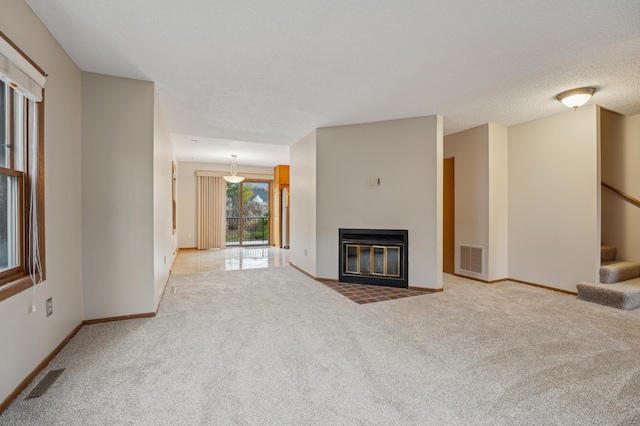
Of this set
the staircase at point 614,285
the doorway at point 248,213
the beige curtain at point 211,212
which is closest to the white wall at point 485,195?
the staircase at point 614,285

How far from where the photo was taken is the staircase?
10.9ft

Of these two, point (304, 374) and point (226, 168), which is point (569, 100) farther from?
point (226, 168)

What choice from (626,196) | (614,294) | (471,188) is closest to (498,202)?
(471,188)

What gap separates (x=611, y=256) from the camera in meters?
4.16

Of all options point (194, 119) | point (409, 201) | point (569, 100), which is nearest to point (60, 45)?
point (194, 119)

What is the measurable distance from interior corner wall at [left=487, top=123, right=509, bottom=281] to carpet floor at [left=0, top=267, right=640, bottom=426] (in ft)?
4.05

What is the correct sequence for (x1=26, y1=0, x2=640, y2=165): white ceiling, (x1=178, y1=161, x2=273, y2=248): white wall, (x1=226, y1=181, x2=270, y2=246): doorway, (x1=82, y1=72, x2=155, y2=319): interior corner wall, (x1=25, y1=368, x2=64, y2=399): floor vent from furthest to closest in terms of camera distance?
(x1=226, y1=181, x2=270, y2=246): doorway < (x1=178, y1=161, x2=273, y2=248): white wall < (x1=82, y1=72, x2=155, y2=319): interior corner wall < (x1=26, y1=0, x2=640, y2=165): white ceiling < (x1=25, y1=368, x2=64, y2=399): floor vent

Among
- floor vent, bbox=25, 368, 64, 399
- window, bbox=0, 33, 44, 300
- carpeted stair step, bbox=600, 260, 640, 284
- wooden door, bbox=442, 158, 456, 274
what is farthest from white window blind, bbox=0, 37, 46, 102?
carpeted stair step, bbox=600, 260, 640, 284

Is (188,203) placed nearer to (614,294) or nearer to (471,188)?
(471,188)

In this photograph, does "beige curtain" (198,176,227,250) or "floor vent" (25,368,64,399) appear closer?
"floor vent" (25,368,64,399)

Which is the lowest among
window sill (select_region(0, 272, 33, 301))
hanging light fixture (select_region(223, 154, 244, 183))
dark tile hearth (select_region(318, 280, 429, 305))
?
dark tile hearth (select_region(318, 280, 429, 305))

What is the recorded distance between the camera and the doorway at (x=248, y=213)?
9102mm

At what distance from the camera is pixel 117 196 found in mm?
2848

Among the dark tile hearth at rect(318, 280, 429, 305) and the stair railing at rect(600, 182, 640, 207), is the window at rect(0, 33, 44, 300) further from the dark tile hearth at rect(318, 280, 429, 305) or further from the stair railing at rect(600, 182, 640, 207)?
the stair railing at rect(600, 182, 640, 207)
